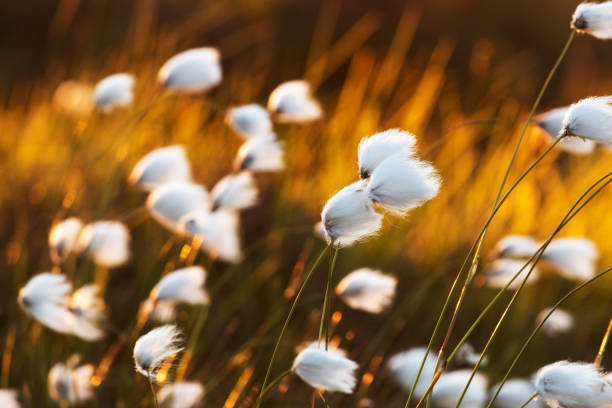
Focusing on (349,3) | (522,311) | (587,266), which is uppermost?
(349,3)

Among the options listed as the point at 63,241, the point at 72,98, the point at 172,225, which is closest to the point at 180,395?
the point at 172,225

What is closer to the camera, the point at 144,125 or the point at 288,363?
the point at 288,363

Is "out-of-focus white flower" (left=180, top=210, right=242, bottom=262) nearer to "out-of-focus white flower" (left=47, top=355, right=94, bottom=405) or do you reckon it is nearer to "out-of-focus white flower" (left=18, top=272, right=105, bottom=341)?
"out-of-focus white flower" (left=18, top=272, right=105, bottom=341)

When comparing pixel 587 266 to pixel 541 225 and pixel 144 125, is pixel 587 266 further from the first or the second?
pixel 144 125

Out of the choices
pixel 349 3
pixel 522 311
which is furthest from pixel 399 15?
pixel 522 311

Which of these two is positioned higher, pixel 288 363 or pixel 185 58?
pixel 185 58

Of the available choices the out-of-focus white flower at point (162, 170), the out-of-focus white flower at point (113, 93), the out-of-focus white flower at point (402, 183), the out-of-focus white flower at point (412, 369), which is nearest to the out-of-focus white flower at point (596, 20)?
the out-of-focus white flower at point (402, 183)
